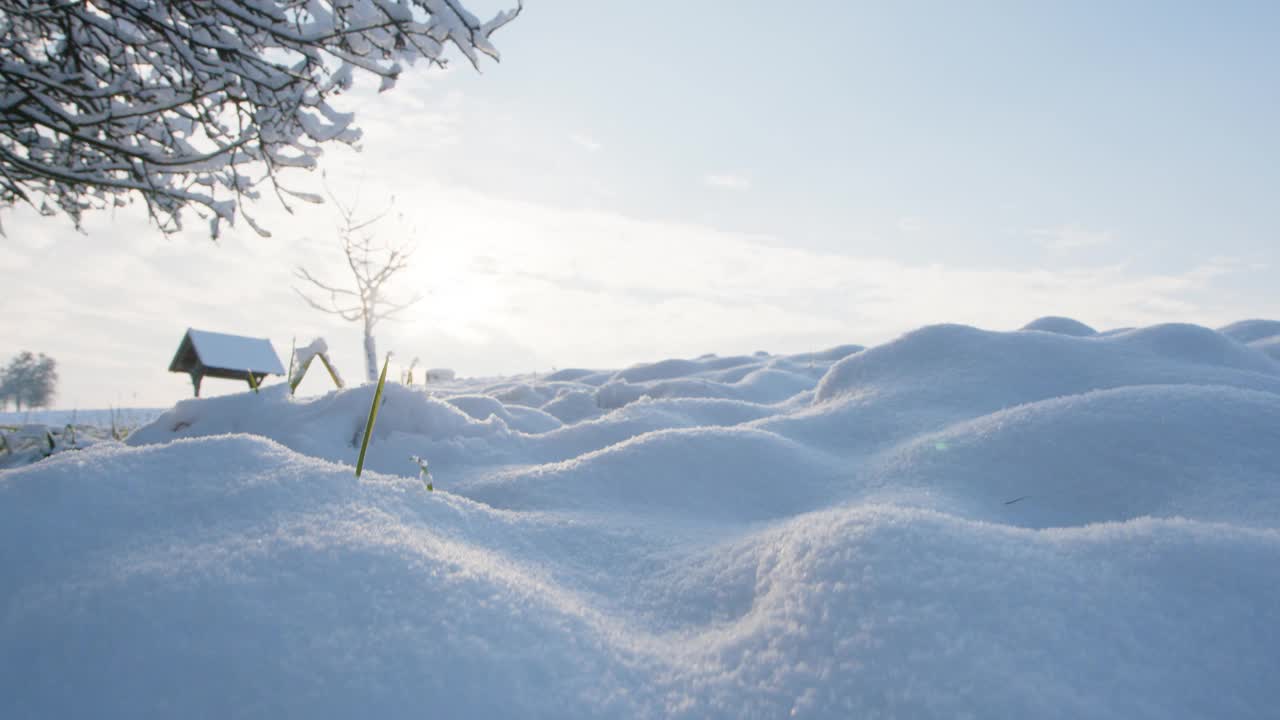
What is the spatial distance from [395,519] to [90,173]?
73.4 inches

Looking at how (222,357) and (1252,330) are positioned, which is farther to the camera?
(222,357)

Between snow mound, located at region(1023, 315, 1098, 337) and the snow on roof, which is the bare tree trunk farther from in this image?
snow mound, located at region(1023, 315, 1098, 337)

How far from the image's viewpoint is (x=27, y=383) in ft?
99.2

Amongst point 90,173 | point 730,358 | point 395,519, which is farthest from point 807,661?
point 730,358

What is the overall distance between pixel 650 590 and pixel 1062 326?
16.0ft

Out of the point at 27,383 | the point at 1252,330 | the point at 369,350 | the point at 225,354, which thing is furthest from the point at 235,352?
the point at 27,383

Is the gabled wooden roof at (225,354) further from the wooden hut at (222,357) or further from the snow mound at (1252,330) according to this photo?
the snow mound at (1252,330)

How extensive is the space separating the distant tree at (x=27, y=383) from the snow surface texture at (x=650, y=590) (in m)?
39.4

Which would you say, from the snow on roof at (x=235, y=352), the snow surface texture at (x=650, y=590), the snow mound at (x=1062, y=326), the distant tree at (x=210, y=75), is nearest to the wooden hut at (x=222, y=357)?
the snow on roof at (x=235, y=352)

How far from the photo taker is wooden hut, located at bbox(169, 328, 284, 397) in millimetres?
15469

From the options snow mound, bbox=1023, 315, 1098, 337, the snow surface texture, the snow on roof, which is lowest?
the snow surface texture

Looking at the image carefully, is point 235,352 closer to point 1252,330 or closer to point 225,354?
point 225,354

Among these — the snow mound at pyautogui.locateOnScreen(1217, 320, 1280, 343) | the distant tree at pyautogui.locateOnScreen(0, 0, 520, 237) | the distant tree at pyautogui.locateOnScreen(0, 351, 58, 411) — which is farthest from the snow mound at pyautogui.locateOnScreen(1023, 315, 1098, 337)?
the distant tree at pyautogui.locateOnScreen(0, 351, 58, 411)

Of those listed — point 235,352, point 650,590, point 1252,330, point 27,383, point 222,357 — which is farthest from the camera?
point 27,383
